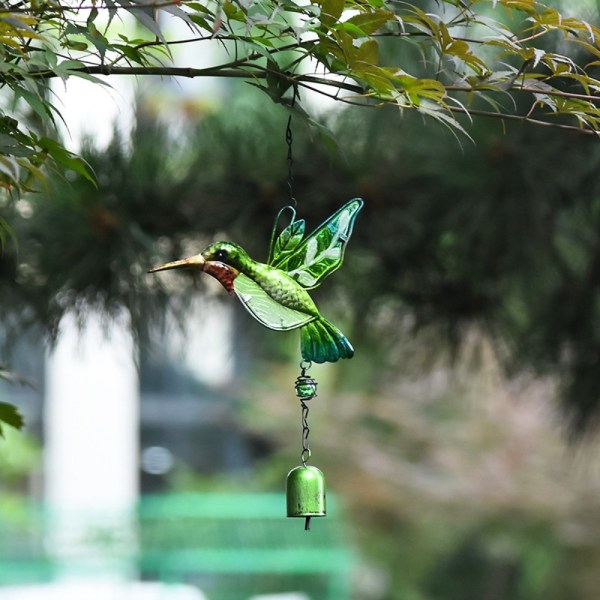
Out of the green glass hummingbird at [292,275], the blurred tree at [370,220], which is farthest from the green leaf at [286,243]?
the blurred tree at [370,220]

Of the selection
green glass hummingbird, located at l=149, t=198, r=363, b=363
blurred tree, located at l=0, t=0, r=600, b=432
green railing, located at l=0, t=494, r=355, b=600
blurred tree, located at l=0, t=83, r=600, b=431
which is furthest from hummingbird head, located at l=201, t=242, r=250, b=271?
green railing, located at l=0, t=494, r=355, b=600

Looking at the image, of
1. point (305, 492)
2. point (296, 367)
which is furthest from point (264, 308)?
point (296, 367)

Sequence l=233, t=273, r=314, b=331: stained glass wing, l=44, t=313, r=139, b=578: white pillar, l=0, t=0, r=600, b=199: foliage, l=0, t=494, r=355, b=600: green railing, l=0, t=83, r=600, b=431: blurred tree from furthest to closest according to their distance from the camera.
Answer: l=44, t=313, r=139, b=578: white pillar < l=0, t=494, r=355, b=600: green railing < l=0, t=83, r=600, b=431: blurred tree < l=233, t=273, r=314, b=331: stained glass wing < l=0, t=0, r=600, b=199: foliage

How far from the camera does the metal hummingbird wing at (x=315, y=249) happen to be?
2.76ft

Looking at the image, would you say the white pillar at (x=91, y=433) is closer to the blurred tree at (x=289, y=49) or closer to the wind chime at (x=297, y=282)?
the wind chime at (x=297, y=282)

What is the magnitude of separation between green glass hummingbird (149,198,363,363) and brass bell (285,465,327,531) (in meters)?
0.10

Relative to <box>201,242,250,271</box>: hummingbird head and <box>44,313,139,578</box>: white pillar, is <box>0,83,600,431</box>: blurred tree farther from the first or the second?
<box>44,313,139,578</box>: white pillar

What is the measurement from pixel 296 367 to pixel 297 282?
136 inches

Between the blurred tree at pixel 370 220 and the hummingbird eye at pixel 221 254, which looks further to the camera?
the blurred tree at pixel 370 220

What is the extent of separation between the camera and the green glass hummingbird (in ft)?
2.66

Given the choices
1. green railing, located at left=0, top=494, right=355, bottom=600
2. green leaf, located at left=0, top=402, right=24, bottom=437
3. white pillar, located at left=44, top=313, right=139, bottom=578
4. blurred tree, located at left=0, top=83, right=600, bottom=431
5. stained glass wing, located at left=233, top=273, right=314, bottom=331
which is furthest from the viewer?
white pillar, located at left=44, top=313, right=139, bottom=578

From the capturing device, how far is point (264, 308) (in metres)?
0.81

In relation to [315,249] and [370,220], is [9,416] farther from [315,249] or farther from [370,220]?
[370,220]

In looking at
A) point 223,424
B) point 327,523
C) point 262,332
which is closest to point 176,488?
point 223,424
